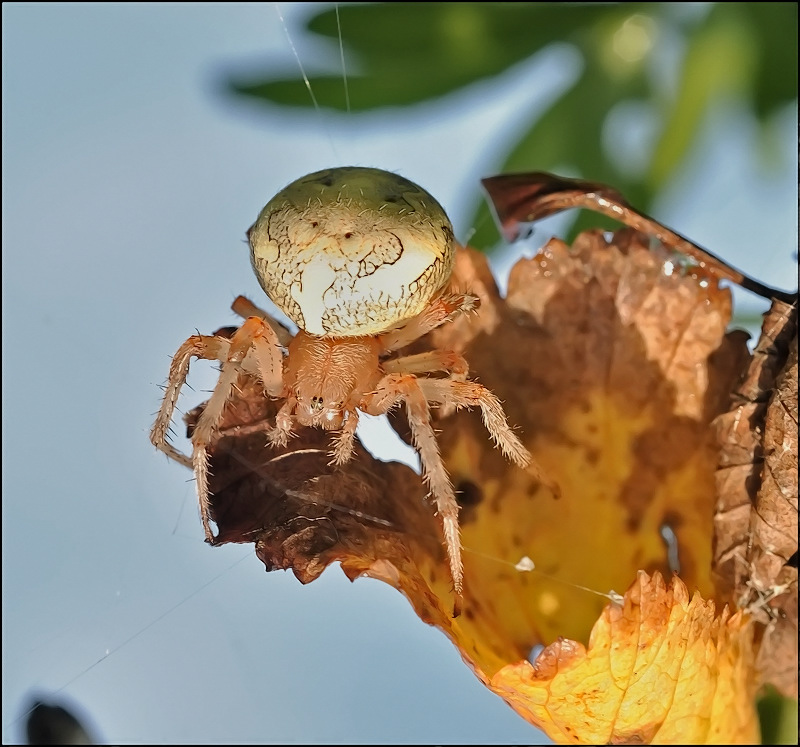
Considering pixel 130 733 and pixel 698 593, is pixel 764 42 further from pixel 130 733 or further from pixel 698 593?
pixel 130 733

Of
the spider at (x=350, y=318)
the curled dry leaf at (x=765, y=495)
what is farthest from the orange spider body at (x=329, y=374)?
the curled dry leaf at (x=765, y=495)

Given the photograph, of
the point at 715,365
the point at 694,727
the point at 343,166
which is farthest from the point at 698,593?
the point at 343,166

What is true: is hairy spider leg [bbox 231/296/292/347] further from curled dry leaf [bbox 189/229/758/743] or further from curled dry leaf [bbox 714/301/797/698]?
curled dry leaf [bbox 714/301/797/698]

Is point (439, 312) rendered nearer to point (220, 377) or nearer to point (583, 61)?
point (220, 377)

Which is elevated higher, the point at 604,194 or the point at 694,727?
the point at 604,194

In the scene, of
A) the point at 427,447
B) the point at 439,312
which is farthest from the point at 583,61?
the point at 427,447

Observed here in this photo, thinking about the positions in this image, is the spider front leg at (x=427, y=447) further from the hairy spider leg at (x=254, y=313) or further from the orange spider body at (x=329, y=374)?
the hairy spider leg at (x=254, y=313)
